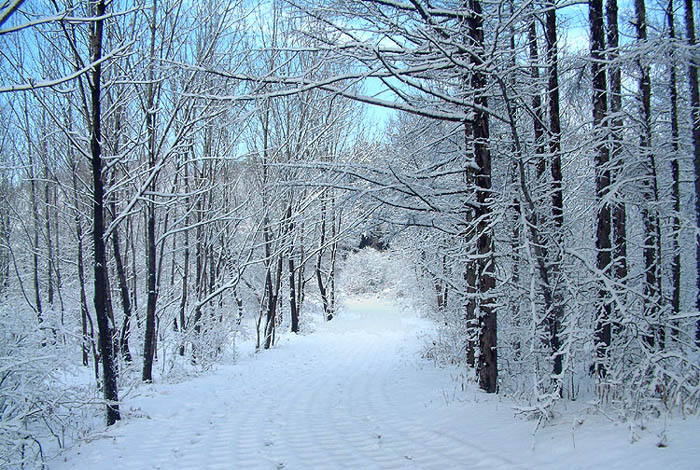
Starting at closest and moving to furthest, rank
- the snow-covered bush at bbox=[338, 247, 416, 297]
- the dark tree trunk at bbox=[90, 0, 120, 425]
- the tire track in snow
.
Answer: the tire track in snow < the dark tree trunk at bbox=[90, 0, 120, 425] < the snow-covered bush at bbox=[338, 247, 416, 297]

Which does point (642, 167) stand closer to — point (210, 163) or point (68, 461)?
point (68, 461)

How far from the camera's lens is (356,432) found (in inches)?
204

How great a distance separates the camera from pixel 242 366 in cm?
1165

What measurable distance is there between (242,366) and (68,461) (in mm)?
6971

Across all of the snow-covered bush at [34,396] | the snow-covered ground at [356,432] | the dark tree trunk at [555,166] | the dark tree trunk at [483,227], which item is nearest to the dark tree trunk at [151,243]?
the snow-covered ground at [356,432]

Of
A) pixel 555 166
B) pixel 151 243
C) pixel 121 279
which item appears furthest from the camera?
pixel 121 279

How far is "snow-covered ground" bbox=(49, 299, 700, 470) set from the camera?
11.4 ft

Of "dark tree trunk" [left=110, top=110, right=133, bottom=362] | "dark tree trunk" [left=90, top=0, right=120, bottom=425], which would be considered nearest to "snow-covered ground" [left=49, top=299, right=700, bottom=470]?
"dark tree trunk" [left=90, top=0, right=120, bottom=425]

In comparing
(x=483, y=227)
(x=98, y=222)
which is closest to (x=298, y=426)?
(x=483, y=227)

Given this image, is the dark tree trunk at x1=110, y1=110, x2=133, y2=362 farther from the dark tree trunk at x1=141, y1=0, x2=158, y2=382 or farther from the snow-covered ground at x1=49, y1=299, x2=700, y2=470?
the snow-covered ground at x1=49, y1=299, x2=700, y2=470

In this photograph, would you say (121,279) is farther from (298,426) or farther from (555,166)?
(555,166)

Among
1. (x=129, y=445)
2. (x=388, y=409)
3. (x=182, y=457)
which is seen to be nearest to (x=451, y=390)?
(x=388, y=409)

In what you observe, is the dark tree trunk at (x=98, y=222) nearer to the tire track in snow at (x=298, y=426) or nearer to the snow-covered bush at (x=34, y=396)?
the snow-covered bush at (x=34, y=396)

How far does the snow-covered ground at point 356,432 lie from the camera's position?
349cm
